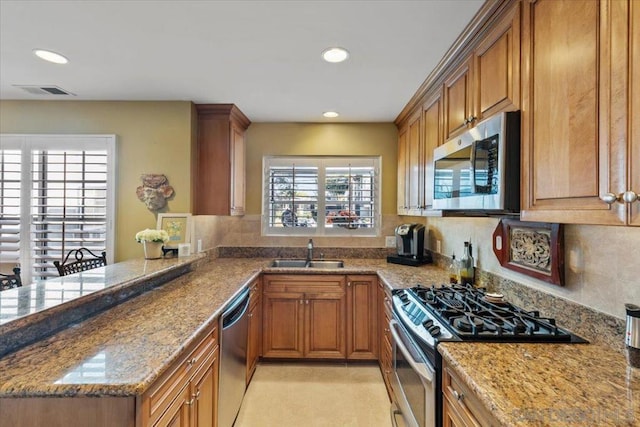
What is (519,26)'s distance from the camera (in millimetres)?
1354

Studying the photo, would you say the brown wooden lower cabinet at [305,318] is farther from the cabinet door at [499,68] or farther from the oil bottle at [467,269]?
the cabinet door at [499,68]

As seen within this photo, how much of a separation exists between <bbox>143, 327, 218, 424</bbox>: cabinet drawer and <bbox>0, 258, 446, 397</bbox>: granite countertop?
0.27 ft

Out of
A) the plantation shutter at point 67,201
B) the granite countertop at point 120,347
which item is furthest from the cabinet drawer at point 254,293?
the plantation shutter at point 67,201

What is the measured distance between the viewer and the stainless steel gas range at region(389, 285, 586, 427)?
1332 mm

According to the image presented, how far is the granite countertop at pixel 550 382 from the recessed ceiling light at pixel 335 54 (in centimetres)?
173

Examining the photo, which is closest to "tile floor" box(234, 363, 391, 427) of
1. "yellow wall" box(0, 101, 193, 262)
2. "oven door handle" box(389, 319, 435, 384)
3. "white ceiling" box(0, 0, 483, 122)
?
"oven door handle" box(389, 319, 435, 384)

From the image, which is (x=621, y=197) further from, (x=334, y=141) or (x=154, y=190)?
(x=154, y=190)

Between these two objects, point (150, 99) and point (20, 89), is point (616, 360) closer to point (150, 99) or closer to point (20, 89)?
point (150, 99)

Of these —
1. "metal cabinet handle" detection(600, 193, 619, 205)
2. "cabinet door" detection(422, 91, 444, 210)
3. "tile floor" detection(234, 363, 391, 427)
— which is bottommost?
"tile floor" detection(234, 363, 391, 427)

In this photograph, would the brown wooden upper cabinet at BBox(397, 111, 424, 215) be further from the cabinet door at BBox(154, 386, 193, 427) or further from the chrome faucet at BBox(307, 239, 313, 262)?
the cabinet door at BBox(154, 386, 193, 427)

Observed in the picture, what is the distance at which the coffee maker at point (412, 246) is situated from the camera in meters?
3.09

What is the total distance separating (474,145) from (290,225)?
A: 243 cm

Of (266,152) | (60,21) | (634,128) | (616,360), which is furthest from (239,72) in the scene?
(616,360)

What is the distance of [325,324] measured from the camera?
2.93 metres
